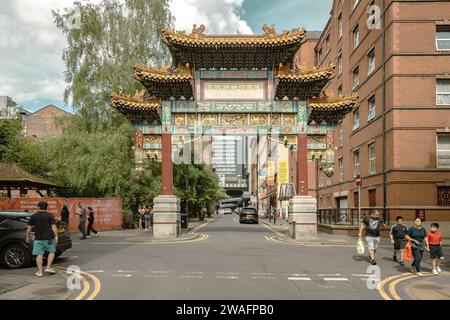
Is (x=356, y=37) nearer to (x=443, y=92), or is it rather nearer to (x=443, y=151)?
(x=443, y=92)

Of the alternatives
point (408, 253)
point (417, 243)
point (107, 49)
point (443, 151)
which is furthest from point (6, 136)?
point (417, 243)

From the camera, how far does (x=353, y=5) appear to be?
33844 mm

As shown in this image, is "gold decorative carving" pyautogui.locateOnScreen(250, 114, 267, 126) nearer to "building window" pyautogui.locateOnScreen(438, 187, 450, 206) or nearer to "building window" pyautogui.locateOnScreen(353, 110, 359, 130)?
"building window" pyautogui.locateOnScreen(438, 187, 450, 206)

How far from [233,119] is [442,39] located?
533 inches

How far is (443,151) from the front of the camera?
2425 cm

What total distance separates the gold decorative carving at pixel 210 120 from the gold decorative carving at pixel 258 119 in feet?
5.94

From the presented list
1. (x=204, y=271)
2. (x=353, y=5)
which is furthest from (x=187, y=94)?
(x=353, y=5)

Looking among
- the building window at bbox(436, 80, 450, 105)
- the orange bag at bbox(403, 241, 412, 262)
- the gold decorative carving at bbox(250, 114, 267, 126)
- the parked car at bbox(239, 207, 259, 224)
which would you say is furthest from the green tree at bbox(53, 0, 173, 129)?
the orange bag at bbox(403, 241, 412, 262)

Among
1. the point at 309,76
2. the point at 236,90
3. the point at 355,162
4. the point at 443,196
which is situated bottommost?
the point at 443,196

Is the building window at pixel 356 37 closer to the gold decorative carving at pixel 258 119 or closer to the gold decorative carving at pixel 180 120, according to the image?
the gold decorative carving at pixel 258 119

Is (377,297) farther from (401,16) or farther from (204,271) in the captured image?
(401,16)

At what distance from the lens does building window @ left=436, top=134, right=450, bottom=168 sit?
24109 millimetres

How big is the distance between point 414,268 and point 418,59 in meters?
16.4

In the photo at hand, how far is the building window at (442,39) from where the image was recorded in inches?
980
